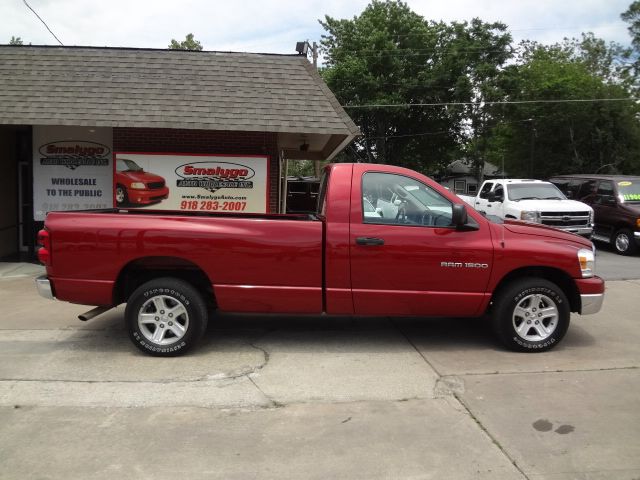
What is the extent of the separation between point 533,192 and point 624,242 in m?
2.42

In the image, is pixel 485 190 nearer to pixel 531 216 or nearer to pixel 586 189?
pixel 586 189

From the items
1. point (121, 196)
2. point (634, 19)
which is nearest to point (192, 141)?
point (121, 196)

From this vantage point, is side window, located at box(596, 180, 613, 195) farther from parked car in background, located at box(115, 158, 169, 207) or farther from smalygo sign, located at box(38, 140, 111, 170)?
smalygo sign, located at box(38, 140, 111, 170)

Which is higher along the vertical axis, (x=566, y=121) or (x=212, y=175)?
(x=566, y=121)

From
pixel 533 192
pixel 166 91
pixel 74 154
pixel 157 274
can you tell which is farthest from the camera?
pixel 533 192

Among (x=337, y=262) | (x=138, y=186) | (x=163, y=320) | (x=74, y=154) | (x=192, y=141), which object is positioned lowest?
(x=163, y=320)

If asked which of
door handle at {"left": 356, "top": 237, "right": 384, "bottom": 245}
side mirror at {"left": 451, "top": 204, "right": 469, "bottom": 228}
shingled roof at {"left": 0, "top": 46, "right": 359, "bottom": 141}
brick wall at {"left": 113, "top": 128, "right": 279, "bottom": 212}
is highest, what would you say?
shingled roof at {"left": 0, "top": 46, "right": 359, "bottom": 141}

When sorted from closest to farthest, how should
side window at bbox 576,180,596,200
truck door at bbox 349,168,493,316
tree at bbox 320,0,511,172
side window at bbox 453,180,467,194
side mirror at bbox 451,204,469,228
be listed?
1. side mirror at bbox 451,204,469,228
2. truck door at bbox 349,168,493,316
3. side window at bbox 576,180,596,200
4. tree at bbox 320,0,511,172
5. side window at bbox 453,180,467,194

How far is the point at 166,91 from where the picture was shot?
1048 centimetres

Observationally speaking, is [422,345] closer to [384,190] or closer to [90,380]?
[384,190]

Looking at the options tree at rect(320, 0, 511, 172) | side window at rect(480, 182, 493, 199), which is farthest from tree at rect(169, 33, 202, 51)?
side window at rect(480, 182, 493, 199)

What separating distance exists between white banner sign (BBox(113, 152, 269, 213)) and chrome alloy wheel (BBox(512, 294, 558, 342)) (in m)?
6.12

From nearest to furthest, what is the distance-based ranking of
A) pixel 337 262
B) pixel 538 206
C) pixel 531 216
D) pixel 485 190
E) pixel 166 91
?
pixel 337 262 → pixel 166 91 → pixel 531 216 → pixel 538 206 → pixel 485 190

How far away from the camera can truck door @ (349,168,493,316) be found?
5.32 metres
